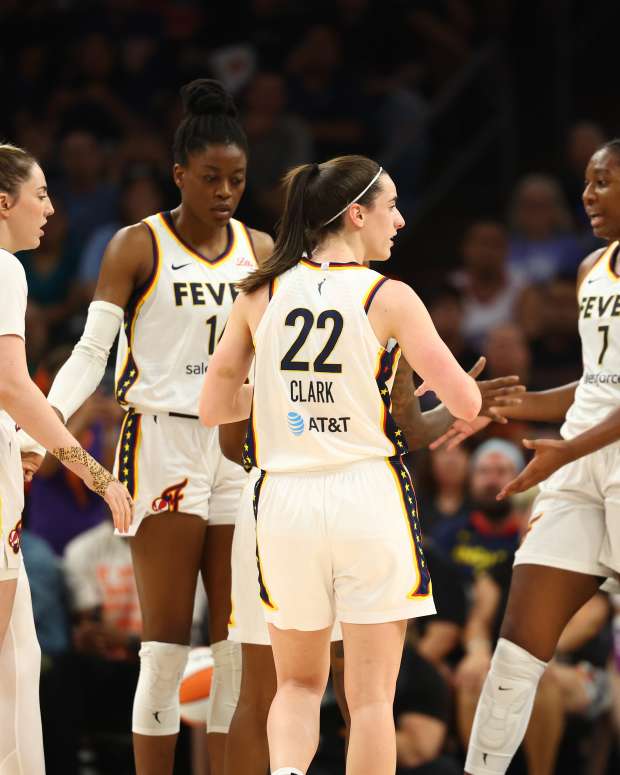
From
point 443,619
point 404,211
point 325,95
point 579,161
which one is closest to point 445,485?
point 443,619

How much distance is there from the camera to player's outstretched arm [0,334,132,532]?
3775 millimetres

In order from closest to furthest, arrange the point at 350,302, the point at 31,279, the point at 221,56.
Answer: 1. the point at 350,302
2. the point at 31,279
3. the point at 221,56

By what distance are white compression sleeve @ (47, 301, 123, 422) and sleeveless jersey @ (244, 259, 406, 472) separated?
1.03 meters

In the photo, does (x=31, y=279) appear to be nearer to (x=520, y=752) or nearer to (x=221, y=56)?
(x=221, y=56)

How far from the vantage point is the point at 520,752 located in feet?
21.2

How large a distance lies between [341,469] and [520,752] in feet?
10.9

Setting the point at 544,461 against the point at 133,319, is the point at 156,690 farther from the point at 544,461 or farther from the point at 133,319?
the point at 544,461

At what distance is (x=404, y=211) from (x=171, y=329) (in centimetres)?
534

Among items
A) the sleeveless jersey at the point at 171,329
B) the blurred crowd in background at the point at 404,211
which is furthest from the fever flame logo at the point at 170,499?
the blurred crowd in background at the point at 404,211

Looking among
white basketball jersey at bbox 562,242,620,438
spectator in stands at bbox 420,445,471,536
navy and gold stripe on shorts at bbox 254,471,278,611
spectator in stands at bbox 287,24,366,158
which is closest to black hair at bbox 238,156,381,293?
navy and gold stripe on shorts at bbox 254,471,278,611

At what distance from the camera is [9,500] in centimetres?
390

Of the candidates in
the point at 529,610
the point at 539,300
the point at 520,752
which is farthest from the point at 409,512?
the point at 539,300

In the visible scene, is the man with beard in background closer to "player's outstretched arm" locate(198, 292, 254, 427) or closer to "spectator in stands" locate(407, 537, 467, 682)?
"spectator in stands" locate(407, 537, 467, 682)

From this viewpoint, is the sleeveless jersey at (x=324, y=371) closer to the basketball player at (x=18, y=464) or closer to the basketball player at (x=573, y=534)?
the basketball player at (x=18, y=464)
